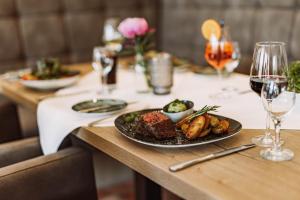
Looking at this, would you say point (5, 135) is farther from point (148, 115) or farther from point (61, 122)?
point (148, 115)

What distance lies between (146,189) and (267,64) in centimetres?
71

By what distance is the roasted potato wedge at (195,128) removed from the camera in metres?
1.00

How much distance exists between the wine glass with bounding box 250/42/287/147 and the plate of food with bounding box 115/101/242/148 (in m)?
0.09

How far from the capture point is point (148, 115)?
3.50 ft

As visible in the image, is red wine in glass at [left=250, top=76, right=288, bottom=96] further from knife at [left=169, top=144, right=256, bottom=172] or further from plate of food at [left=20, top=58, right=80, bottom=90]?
plate of food at [left=20, top=58, right=80, bottom=90]

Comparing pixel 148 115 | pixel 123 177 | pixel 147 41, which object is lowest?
pixel 123 177

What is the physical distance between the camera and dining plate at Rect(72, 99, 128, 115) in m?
1.30

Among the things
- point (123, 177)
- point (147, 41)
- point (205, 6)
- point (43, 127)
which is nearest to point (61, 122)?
point (43, 127)

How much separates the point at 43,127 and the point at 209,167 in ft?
2.23

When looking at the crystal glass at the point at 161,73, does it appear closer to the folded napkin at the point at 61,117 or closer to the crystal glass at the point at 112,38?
the folded napkin at the point at 61,117

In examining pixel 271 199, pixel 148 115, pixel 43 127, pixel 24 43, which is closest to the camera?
pixel 271 199

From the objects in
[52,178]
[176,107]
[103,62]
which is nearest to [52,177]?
[52,178]

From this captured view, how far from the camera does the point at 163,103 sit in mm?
1421

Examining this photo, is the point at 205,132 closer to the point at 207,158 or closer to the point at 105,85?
the point at 207,158
